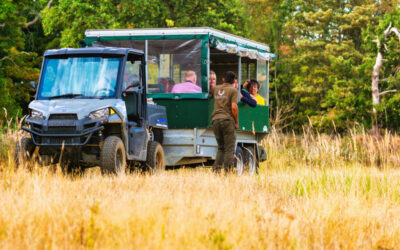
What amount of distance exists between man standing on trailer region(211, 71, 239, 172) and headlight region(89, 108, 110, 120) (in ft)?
7.35

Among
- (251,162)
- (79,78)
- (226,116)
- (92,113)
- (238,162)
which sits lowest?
(251,162)

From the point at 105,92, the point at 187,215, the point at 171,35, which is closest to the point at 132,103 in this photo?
the point at 105,92

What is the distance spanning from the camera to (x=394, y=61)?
129ft

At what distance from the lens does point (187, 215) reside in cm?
695

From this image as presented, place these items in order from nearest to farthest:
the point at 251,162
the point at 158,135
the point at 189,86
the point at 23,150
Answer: the point at 23,150
the point at 158,135
the point at 189,86
the point at 251,162

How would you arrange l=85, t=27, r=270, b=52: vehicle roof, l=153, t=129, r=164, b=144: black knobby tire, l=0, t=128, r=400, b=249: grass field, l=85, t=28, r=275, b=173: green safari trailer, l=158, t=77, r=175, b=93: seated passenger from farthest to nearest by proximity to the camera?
1. l=158, t=77, r=175, b=93: seated passenger
2. l=85, t=27, r=270, b=52: vehicle roof
3. l=85, t=28, r=275, b=173: green safari trailer
4. l=153, t=129, r=164, b=144: black knobby tire
5. l=0, t=128, r=400, b=249: grass field

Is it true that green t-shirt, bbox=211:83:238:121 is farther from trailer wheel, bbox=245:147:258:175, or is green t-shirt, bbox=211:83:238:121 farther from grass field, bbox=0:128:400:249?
trailer wheel, bbox=245:147:258:175

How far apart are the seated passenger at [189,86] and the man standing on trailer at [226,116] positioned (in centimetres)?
105

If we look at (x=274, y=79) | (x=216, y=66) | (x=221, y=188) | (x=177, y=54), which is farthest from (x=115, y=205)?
(x=274, y=79)

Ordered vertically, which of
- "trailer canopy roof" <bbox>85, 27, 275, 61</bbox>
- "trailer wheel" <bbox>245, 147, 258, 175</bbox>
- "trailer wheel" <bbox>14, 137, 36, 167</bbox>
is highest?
"trailer canopy roof" <bbox>85, 27, 275, 61</bbox>

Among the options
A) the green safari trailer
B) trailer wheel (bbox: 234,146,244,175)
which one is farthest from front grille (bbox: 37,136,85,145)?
trailer wheel (bbox: 234,146,244,175)

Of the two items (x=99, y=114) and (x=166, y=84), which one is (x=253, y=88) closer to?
(x=166, y=84)

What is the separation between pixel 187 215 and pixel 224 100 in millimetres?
5909

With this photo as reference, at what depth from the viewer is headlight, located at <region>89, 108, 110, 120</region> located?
36.6ft
